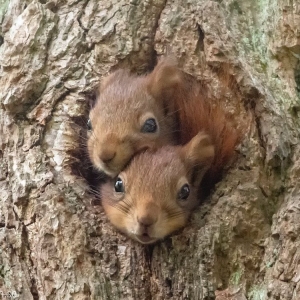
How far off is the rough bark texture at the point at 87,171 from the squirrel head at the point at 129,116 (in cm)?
9

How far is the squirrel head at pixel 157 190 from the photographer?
271 cm

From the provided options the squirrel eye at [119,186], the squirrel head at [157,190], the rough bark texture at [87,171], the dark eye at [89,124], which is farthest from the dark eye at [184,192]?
the dark eye at [89,124]

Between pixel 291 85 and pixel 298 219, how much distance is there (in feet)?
2.77

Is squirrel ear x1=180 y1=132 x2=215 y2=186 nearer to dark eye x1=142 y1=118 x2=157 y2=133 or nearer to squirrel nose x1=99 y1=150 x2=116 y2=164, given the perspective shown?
dark eye x1=142 y1=118 x2=157 y2=133

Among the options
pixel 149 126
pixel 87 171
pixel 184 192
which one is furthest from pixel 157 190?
pixel 87 171

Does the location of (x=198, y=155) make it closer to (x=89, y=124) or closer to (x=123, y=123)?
(x=123, y=123)

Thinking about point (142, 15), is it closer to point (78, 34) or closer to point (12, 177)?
point (78, 34)

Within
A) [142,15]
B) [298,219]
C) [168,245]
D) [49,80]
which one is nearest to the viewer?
[298,219]

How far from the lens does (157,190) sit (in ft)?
9.32

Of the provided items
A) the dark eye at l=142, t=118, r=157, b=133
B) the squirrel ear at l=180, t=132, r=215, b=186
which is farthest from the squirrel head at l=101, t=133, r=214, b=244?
the dark eye at l=142, t=118, r=157, b=133

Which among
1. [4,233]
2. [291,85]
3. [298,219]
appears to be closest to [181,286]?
[298,219]

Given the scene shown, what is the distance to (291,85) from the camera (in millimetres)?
3182

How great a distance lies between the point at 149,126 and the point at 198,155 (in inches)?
11.0

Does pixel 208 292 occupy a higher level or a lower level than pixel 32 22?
lower
